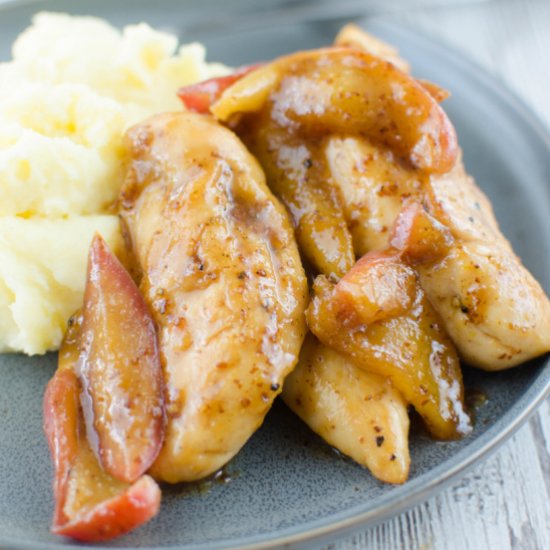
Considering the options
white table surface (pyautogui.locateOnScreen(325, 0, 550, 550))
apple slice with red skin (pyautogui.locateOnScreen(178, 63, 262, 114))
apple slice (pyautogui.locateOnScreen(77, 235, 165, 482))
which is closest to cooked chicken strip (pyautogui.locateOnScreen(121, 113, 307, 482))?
apple slice (pyautogui.locateOnScreen(77, 235, 165, 482))

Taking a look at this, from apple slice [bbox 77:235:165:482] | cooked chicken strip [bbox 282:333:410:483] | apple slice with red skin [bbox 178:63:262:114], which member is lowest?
apple slice [bbox 77:235:165:482]

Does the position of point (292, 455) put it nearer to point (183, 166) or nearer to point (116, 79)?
point (183, 166)

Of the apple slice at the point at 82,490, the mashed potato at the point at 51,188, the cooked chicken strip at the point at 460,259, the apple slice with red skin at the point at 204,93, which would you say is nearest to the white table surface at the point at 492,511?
the cooked chicken strip at the point at 460,259

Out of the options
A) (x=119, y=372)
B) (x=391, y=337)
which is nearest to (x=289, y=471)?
(x=391, y=337)

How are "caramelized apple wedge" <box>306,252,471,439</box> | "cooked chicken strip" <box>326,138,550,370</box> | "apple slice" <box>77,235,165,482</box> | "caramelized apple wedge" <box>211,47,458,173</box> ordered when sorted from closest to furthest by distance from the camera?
1. "apple slice" <box>77,235,165,482</box>
2. "caramelized apple wedge" <box>306,252,471,439</box>
3. "cooked chicken strip" <box>326,138,550,370</box>
4. "caramelized apple wedge" <box>211,47,458,173</box>

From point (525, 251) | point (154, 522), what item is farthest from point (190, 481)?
point (525, 251)

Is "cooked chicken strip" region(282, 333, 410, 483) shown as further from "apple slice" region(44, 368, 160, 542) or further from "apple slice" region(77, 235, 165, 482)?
"apple slice" region(44, 368, 160, 542)
